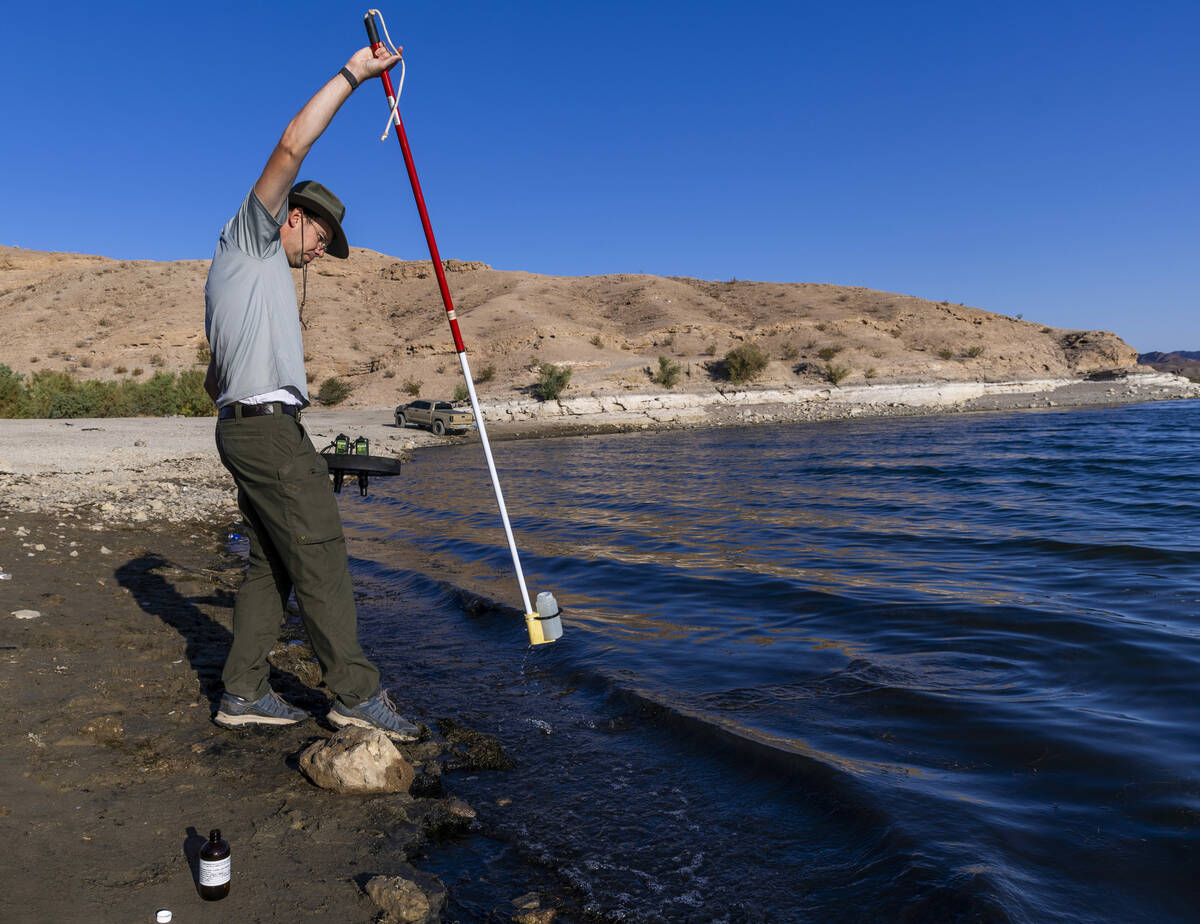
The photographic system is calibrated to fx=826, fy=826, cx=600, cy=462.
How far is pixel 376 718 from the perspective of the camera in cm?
386

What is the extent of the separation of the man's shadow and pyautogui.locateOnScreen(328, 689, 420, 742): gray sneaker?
82 centimetres

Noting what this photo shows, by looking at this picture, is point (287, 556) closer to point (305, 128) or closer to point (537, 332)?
point (305, 128)

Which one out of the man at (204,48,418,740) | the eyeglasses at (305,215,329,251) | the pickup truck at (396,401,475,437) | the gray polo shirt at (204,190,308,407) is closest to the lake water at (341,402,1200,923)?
the man at (204,48,418,740)

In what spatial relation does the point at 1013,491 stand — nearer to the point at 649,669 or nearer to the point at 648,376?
the point at 649,669

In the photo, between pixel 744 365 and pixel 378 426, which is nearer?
pixel 378 426

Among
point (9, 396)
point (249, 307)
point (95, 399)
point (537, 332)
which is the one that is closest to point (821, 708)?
point (249, 307)

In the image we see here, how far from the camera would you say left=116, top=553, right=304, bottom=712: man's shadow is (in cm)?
476

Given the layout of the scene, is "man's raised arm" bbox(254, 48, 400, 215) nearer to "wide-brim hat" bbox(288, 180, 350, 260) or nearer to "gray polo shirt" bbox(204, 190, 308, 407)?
"gray polo shirt" bbox(204, 190, 308, 407)

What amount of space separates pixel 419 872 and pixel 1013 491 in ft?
45.9

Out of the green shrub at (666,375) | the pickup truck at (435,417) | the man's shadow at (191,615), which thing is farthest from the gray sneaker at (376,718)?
the green shrub at (666,375)

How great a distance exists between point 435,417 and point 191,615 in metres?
26.6

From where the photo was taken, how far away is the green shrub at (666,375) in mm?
46156

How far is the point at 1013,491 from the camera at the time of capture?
47.2 feet

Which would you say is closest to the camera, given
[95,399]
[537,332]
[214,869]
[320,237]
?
[214,869]
